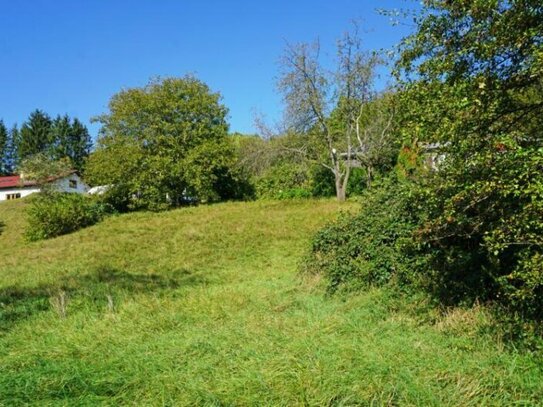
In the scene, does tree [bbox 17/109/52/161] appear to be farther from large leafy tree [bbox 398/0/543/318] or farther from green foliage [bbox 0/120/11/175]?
large leafy tree [bbox 398/0/543/318]

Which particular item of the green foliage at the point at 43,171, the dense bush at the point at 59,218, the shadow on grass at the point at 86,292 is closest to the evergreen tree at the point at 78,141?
the green foliage at the point at 43,171

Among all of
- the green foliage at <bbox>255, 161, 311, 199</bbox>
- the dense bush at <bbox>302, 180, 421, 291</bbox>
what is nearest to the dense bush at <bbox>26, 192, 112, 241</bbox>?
the green foliage at <bbox>255, 161, 311, 199</bbox>

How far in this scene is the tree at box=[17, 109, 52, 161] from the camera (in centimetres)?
6141

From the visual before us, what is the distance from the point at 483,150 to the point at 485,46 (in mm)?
864

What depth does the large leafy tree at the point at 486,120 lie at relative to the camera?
3320 millimetres

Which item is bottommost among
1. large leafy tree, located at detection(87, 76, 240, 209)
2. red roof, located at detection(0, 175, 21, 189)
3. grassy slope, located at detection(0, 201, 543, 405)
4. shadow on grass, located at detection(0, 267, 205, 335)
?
grassy slope, located at detection(0, 201, 543, 405)

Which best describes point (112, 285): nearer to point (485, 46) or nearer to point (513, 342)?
point (513, 342)

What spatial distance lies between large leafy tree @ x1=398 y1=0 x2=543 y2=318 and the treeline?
6189 cm

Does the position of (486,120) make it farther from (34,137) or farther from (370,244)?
(34,137)

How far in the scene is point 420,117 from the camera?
4035 mm

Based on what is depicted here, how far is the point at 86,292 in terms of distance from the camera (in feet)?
25.7

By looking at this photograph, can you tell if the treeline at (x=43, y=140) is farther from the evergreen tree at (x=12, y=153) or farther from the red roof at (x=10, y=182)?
the red roof at (x=10, y=182)

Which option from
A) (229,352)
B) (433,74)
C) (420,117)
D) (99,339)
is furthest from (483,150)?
(99,339)

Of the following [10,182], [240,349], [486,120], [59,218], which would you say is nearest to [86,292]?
[240,349]
